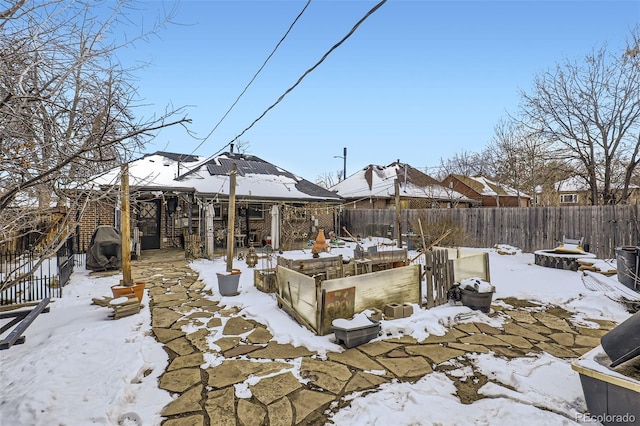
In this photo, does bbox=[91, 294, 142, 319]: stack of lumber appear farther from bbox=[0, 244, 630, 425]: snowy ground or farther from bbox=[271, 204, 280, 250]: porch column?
bbox=[271, 204, 280, 250]: porch column

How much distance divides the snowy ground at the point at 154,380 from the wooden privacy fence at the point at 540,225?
21.0ft

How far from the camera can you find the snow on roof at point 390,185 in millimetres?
23352

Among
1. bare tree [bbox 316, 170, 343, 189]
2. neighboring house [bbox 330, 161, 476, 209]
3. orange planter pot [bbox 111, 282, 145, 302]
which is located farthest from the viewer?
bare tree [bbox 316, 170, 343, 189]

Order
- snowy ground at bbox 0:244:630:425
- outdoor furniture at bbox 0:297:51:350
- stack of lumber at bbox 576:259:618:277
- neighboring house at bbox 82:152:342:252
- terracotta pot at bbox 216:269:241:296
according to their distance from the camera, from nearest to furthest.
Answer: snowy ground at bbox 0:244:630:425
outdoor furniture at bbox 0:297:51:350
terracotta pot at bbox 216:269:241:296
stack of lumber at bbox 576:259:618:277
neighboring house at bbox 82:152:342:252

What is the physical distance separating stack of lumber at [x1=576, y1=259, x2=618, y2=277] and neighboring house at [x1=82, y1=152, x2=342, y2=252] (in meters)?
9.64

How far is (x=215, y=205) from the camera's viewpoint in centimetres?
1440

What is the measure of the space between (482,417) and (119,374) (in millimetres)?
3846

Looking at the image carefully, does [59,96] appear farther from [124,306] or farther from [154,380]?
[124,306]

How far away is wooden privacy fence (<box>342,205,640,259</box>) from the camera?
10078 mm

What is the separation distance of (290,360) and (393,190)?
20136 millimetres

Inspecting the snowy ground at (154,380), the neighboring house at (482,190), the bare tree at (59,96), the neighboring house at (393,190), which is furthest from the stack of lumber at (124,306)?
the neighboring house at (482,190)

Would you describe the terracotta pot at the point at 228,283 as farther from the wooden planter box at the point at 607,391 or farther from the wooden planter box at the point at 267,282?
the wooden planter box at the point at 607,391

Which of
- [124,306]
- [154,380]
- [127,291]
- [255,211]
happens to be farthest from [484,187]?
[154,380]

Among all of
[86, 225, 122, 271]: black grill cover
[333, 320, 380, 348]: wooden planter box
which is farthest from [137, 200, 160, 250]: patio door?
[333, 320, 380, 348]: wooden planter box
